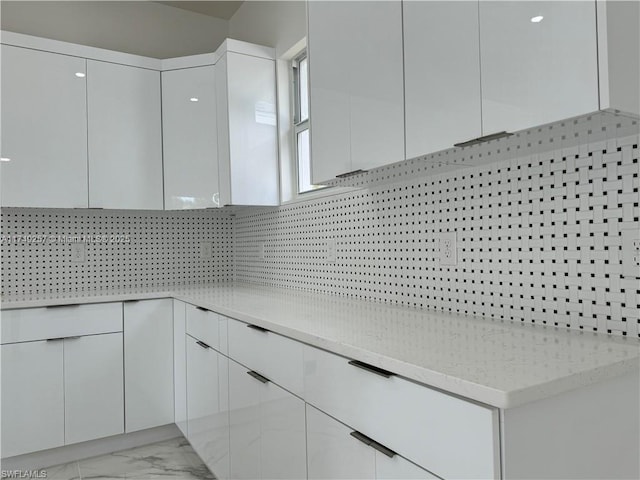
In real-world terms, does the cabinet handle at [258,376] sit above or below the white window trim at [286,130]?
below

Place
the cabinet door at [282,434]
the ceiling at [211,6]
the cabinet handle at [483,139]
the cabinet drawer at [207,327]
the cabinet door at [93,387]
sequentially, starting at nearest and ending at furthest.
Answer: the cabinet handle at [483,139] → the cabinet door at [282,434] → the cabinet drawer at [207,327] → the cabinet door at [93,387] → the ceiling at [211,6]

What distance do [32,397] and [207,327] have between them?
1070 mm

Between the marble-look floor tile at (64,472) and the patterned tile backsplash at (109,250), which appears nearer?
the marble-look floor tile at (64,472)

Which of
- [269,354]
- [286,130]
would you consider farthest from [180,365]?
[286,130]

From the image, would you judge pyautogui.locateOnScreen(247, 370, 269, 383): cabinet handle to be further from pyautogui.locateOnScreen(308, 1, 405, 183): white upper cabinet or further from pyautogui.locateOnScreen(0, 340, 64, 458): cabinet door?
pyautogui.locateOnScreen(0, 340, 64, 458): cabinet door

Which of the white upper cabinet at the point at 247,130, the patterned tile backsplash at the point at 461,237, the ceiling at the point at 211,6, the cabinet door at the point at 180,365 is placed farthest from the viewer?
the ceiling at the point at 211,6

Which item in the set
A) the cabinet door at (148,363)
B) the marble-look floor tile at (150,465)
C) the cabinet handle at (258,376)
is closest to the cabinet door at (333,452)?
the cabinet handle at (258,376)

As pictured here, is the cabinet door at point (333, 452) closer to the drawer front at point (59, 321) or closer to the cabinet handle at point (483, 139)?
the cabinet handle at point (483, 139)

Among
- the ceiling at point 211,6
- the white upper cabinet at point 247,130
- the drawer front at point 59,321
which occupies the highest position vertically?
the ceiling at point 211,6

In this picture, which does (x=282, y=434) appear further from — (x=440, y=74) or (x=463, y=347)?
(x=440, y=74)

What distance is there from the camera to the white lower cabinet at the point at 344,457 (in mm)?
1017

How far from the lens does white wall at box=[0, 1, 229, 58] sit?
2.95m

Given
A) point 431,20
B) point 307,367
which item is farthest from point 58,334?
point 431,20

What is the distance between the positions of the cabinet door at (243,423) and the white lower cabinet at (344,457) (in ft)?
1.33
